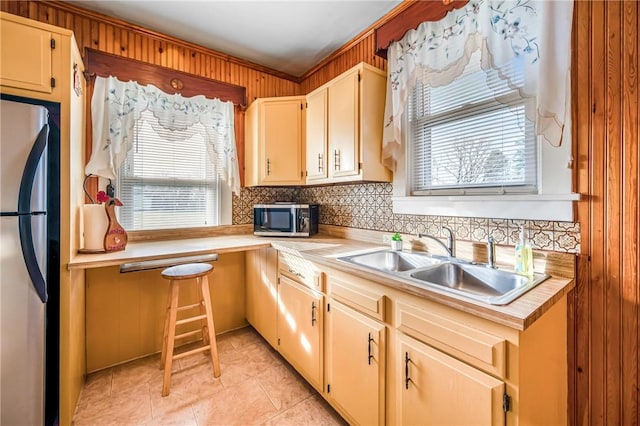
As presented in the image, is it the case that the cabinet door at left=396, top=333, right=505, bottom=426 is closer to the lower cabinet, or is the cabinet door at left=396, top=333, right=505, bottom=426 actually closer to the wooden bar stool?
the lower cabinet

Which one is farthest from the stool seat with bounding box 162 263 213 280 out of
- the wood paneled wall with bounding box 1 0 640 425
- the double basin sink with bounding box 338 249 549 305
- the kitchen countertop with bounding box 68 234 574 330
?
the wood paneled wall with bounding box 1 0 640 425

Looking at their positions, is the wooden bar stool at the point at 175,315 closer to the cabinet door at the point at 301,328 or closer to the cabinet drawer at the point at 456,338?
the cabinet door at the point at 301,328

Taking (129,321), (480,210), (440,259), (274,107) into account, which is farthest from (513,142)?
(129,321)

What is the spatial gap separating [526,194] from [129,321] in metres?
2.81

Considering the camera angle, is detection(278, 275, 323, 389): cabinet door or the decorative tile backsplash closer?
the decorative tile backsplash

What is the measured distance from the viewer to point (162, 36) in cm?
228

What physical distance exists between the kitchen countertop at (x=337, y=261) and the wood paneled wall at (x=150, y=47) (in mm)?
1471

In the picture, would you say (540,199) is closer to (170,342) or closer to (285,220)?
(285,220)

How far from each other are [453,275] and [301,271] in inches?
36.3

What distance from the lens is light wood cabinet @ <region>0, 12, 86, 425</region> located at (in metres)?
1.36

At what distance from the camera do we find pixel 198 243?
2273 mm

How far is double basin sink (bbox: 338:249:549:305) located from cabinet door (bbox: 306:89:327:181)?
834 mm

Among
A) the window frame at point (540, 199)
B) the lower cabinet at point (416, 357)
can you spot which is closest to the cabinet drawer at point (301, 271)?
the lower cabinet at point (416, 357)

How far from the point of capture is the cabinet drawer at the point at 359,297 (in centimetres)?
132
